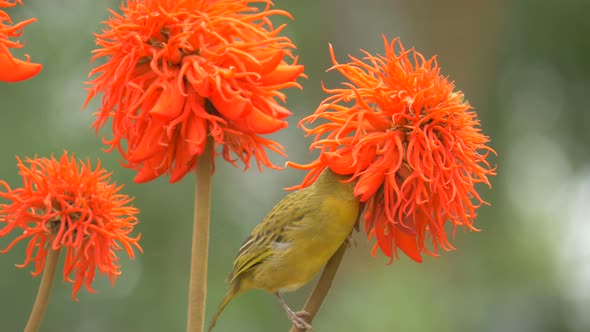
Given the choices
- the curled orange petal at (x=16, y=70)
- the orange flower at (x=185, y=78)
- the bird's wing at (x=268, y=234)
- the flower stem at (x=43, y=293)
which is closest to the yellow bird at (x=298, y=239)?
the bird's wing at (x=268, y=234)

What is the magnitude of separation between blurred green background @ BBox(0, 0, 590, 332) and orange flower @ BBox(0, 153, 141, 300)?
2.76 metres

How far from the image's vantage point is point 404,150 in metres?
1.73

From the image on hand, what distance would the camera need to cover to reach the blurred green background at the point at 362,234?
16.2 feet

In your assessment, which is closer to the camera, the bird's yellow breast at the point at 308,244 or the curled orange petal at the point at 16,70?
the curled orange petal at the point at 16,70

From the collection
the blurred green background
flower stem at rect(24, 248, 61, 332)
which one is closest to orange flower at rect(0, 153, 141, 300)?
flower stem at rect(24, 248, 61, 332)

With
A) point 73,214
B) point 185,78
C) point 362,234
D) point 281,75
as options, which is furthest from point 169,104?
point 362,234

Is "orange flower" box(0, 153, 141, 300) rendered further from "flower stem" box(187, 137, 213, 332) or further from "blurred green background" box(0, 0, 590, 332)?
"blurred green background" box(0, 0, 590, 332)

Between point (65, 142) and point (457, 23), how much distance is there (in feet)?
9.77

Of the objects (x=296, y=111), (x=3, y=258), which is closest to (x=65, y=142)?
(x=3, y=258)

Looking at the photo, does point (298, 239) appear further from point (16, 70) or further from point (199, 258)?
point (16, 70)

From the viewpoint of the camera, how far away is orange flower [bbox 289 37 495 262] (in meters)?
1.69

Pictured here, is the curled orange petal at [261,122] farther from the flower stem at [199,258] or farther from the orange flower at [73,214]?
the orange flower at [73,214]

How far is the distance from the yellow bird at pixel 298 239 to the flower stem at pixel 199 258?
0.16 m

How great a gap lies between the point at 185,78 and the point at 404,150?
1.26 feet
